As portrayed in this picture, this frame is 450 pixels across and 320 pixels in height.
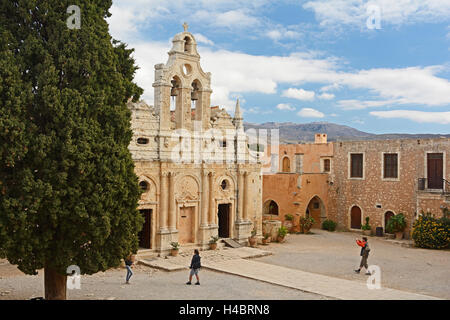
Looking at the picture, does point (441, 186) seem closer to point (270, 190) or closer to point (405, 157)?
point (405, 157)

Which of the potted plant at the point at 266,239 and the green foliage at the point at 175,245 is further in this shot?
the potted plant at the point at 266,239

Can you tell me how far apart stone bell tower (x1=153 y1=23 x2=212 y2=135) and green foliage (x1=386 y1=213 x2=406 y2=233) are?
13.7m

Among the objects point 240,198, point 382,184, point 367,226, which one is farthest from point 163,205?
point 382,184

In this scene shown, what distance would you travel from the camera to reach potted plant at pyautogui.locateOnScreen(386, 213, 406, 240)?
2908 cm

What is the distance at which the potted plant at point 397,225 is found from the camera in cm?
2908

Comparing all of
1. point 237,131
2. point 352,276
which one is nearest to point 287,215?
point 237,131

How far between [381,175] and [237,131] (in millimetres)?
11544

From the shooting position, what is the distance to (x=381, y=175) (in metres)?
31.2

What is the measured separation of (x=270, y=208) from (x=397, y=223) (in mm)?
9452

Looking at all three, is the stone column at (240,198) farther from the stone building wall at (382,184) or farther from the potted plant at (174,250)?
the stone building wall at (382,184)

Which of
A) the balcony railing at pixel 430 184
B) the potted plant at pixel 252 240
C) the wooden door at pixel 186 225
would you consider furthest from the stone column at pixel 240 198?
the balcony railing at pixel 430 184

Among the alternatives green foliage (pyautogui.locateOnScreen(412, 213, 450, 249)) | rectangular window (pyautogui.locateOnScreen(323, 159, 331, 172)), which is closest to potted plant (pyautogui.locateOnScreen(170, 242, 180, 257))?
green foliage (pyautogui.locateOnScreen(412, 213, 450, 249))

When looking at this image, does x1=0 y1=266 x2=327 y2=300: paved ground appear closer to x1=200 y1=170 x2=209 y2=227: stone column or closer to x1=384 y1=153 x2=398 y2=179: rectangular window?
x1=200 y1=170 x2=209 y2=227: stone column

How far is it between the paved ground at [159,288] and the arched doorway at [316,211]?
17089mm
